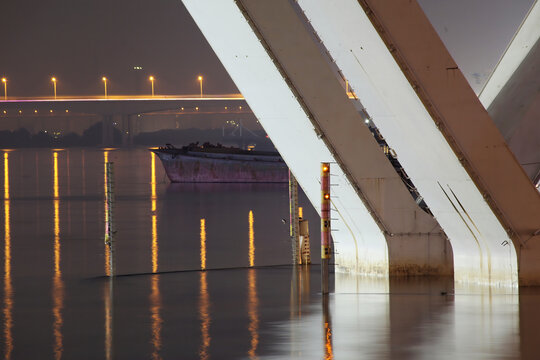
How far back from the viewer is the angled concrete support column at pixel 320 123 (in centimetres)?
1409

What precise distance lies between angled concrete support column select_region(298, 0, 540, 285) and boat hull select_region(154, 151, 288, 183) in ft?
164

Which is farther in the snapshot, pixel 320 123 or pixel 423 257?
pixel 423 257

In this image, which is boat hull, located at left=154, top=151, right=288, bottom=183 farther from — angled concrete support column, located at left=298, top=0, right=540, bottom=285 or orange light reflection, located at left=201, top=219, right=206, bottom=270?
angled concrete support column, located at left=298, top=0, right=540, bottom=285

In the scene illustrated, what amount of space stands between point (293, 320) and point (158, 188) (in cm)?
4063

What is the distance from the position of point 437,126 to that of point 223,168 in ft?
178

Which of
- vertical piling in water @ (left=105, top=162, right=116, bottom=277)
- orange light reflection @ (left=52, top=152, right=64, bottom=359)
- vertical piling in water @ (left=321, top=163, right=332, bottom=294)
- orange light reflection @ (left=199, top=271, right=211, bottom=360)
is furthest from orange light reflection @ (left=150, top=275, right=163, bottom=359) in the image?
vertical piling in water @ (left=321, top=163, right=332, bottom=294)

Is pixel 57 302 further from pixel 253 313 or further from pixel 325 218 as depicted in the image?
pixel 325 218

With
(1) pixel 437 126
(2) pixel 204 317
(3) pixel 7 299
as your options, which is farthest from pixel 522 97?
(3) pixel 7 299

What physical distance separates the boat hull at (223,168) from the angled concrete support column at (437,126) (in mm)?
49841

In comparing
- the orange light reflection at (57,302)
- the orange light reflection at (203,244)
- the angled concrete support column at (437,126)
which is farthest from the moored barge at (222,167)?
the angled concrete support column at (437,126)

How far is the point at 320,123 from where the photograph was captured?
1434 centimetres

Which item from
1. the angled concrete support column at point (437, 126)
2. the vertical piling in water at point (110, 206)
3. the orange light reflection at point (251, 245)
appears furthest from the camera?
the orange light reflection at point (251, 245)

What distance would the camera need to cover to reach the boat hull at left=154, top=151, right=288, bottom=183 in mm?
63969

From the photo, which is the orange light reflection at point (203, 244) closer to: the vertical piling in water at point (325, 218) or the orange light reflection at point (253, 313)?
the orange light reflection at point (253, 313)
